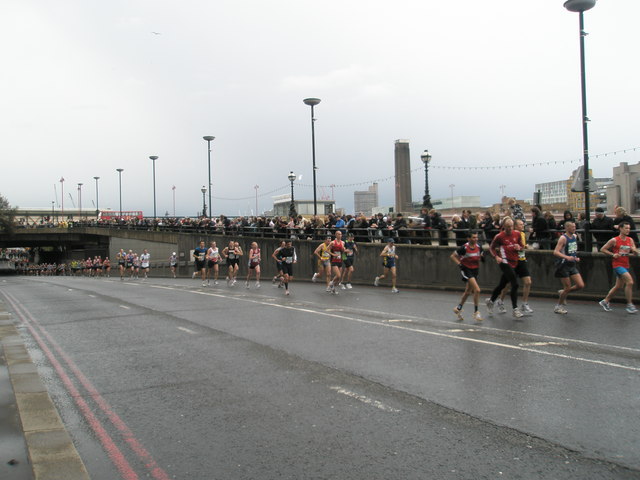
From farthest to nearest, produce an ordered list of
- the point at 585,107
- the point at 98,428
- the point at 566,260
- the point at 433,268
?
the point at 433,268
the point at 585,107
the point at 566,260
the point at 98,428

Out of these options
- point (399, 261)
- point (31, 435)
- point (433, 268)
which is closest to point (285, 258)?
point (399, 261)

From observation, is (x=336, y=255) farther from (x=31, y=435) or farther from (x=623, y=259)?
(x=31, y=435)

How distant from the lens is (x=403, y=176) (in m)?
80.1

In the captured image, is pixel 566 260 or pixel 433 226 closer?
pixel 566 260

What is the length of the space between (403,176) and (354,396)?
248 ft

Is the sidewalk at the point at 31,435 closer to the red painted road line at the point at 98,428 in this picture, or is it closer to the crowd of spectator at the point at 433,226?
the red painted road line at the point at 98,428

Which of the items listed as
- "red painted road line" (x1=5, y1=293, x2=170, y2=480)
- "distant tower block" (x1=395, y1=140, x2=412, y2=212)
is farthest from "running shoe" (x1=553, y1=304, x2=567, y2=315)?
"distant tower block" (x1=395, y1=140, x2=412, y2=212)

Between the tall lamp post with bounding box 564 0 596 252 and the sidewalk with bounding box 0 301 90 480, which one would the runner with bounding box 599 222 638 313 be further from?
the sidewalk with bounding box 0 301 90 480

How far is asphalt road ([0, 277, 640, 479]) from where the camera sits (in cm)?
442

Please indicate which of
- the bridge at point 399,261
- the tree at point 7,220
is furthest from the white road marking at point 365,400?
the tree at point 7,220

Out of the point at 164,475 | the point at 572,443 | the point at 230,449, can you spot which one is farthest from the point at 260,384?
the point at 572,443

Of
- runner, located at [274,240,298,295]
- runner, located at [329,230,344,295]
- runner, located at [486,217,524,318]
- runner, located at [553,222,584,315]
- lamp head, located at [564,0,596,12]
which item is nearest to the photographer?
runner, located at [486,217,524,318]

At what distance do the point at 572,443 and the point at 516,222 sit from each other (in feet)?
25.2

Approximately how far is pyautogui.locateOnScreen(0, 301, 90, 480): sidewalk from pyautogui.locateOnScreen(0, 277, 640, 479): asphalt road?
0.16 m
